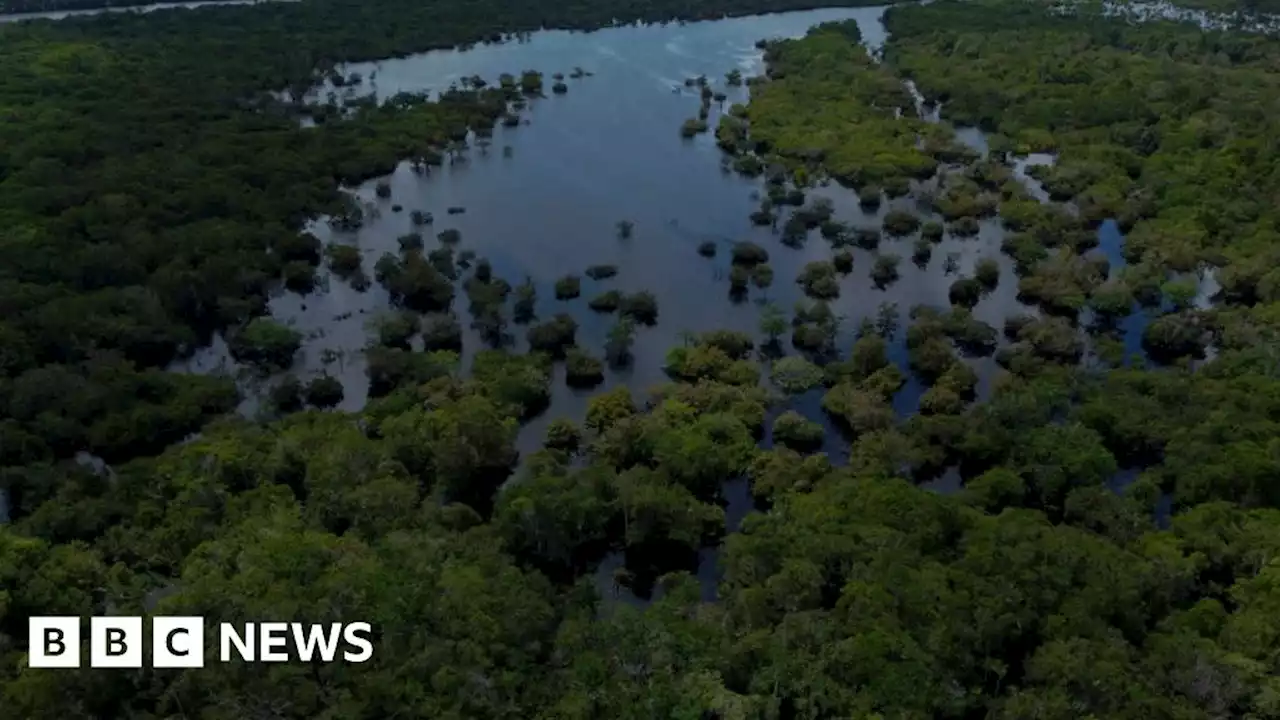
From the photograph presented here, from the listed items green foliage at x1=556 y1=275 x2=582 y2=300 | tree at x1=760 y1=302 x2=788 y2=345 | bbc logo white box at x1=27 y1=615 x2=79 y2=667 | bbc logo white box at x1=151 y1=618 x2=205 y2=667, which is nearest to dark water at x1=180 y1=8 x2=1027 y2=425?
green foliage at x1=556 y1=275 x2=582 y2=300

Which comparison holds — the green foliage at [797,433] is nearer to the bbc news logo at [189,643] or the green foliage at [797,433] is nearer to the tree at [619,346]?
the tree at [619,346]

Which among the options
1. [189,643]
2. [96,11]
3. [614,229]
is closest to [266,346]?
[189,643]

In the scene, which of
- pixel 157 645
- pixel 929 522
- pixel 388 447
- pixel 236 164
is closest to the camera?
pixel 157 645

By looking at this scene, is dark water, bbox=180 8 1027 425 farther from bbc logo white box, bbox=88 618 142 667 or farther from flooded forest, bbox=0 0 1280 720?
bbc logo white box, bbox=88 618 142 667

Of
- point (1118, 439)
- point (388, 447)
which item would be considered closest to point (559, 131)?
point (388, 447)

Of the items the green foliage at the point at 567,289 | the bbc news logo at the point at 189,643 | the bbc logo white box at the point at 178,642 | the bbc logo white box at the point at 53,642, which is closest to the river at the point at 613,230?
the green foliage at the point at 567,289

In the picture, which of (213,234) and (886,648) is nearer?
(886,648)

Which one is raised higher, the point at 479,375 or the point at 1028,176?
the point at 1028,176

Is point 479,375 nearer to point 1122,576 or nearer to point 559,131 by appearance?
point 1122,576
